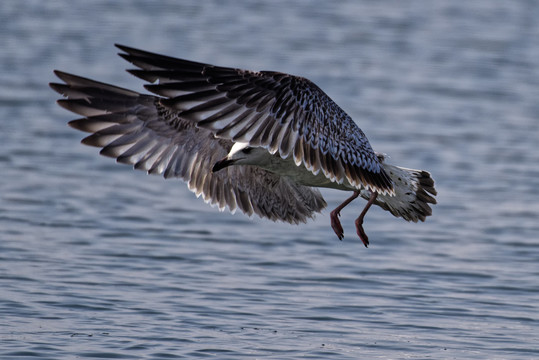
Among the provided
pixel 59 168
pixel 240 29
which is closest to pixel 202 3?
pixel 240 29

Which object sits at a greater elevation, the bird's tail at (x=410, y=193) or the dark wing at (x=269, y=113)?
the dark wing at (x=269, y=113)

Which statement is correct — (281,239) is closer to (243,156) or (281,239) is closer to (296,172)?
(296,172)

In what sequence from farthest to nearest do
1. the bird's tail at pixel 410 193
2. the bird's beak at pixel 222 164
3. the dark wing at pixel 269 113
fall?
the bird's tail at pixel 410 193
the bird's beak at pixel 222 164
the dark wing at pixel 269 113

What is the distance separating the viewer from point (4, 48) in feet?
59.6

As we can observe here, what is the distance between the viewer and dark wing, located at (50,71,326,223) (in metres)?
7.96

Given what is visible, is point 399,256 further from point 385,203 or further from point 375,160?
point 375,160

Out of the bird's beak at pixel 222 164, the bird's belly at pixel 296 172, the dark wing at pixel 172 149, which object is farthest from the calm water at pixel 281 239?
the bird's beak at pixel 222 164

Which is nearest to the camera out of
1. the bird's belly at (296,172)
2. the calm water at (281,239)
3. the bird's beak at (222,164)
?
the bird's beak at (222,164)

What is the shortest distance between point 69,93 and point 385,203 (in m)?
2.35

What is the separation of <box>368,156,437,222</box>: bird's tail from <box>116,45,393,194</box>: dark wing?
0.36m

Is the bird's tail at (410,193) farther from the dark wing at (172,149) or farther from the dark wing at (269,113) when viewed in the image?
the dark wing at (172,149)

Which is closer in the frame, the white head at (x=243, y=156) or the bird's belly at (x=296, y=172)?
the white head at (x=243, y=156)

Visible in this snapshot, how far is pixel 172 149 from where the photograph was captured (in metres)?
8.38

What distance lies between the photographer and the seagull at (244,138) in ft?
22.4
